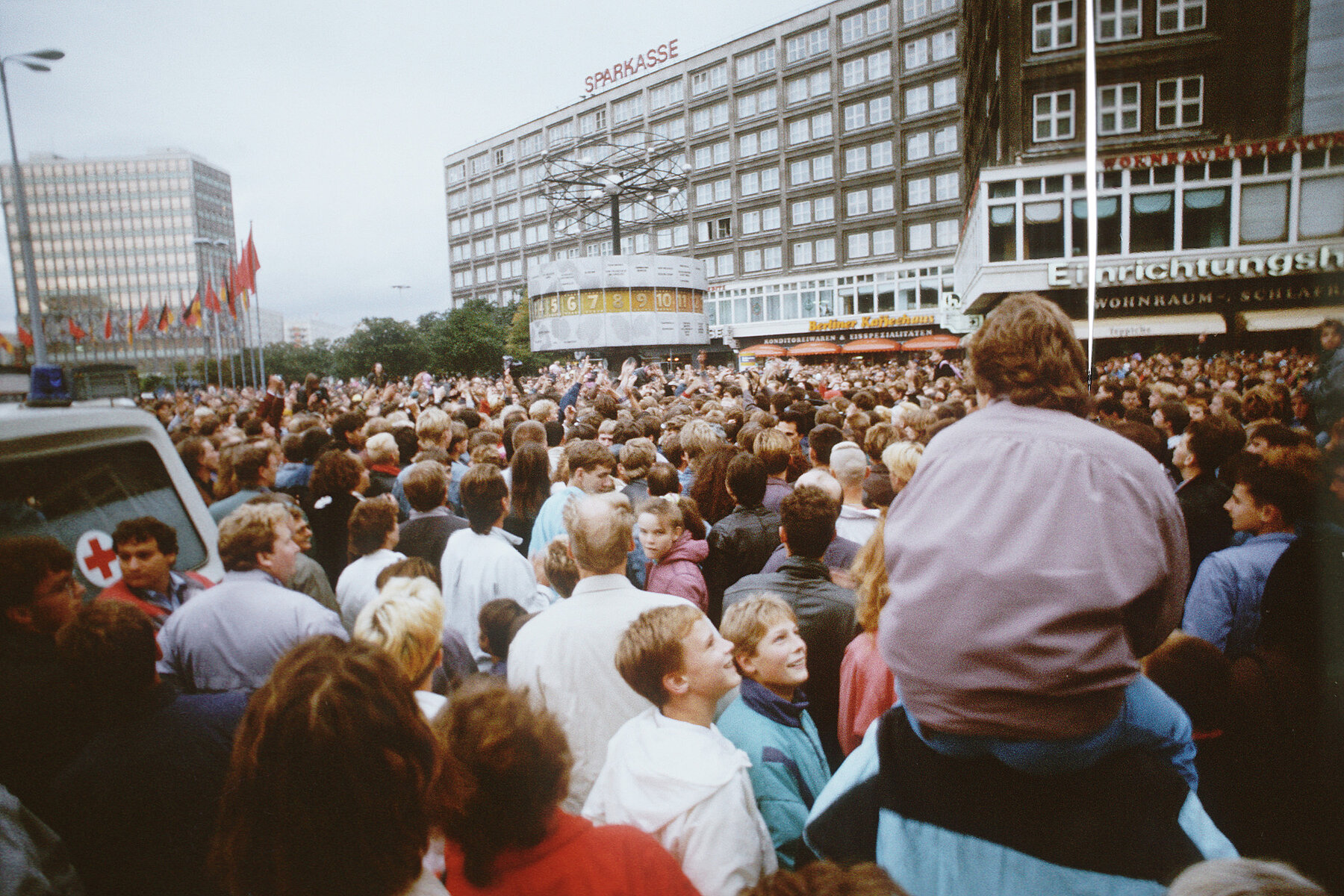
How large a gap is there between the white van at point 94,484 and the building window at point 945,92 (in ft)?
157

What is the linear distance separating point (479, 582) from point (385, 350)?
48151mm

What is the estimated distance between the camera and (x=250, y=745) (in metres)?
1.27

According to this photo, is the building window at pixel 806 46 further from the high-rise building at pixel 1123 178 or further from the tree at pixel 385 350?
the tree at pixel 385 350

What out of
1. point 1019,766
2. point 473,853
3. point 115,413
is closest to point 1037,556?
point 1019,766

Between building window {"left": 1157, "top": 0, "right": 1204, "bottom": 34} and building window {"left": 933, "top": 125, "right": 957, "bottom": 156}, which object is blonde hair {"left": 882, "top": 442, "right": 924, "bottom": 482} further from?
building window {"left": 933, "top": 125, "right": 957, "bottom": 156}

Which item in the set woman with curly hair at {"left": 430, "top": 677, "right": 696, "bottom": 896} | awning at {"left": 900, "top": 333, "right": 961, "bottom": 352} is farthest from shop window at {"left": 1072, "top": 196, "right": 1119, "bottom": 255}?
woman with curly hair at {"left": 430, "top": 677, "right": 696, "bottom": 896}

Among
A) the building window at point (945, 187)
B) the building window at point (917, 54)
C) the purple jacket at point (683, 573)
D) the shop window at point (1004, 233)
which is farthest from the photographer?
the building window at point (917, 54)

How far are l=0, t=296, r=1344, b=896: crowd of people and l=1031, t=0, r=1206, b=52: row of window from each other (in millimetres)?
2081

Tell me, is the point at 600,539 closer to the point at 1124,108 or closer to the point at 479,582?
the point at 479,582

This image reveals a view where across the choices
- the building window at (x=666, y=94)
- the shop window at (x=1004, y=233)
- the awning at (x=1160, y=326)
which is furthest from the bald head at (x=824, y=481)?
the building window at (x=666, y=94)

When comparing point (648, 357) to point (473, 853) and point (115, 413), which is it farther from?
point (473, 853)

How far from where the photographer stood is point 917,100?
142ft

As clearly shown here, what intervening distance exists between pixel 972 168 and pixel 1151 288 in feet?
39.1

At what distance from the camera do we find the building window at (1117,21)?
9.60 meters
